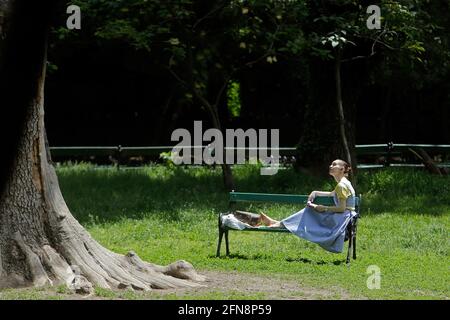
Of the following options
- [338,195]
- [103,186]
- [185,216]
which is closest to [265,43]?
[103,186]

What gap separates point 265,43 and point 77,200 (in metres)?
6.28

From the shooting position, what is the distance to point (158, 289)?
9.77m

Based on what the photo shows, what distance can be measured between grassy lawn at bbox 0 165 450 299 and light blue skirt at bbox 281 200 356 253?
0.31m

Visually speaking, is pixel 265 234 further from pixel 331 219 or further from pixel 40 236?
pixel 40 236

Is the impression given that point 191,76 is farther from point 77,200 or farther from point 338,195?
point 338,195

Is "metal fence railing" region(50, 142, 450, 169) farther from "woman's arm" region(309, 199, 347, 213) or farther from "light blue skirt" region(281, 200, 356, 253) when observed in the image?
"woman's arm" region(309, 199, 347, 213)

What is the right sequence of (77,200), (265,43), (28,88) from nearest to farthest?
(28,88) < (77,200) < (265,43)

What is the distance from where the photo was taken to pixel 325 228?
40.1 ft

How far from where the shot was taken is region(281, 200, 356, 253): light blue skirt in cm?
1216

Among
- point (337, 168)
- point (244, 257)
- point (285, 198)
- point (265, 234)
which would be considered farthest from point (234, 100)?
point (337, 168)

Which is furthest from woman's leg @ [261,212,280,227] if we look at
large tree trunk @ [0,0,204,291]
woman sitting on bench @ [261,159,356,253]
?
large tree trunk @ [0,0,204,291]

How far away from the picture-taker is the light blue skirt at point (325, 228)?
12164 millimetres

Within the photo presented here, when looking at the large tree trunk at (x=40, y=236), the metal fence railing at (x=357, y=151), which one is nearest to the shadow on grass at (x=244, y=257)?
the large tree trunk at (x=40, y=236)

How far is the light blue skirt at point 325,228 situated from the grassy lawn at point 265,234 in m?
0.31
